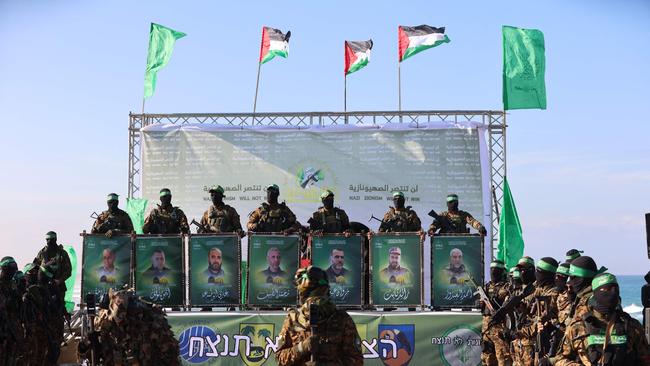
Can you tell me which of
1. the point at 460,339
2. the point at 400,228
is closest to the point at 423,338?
the point at 460,339

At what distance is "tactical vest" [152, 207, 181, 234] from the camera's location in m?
15.9

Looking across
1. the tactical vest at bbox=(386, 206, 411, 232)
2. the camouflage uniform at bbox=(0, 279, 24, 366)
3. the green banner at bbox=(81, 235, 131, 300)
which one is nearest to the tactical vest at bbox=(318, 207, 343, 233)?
the tactical vest at bbox=(386, 206, 411, 232)

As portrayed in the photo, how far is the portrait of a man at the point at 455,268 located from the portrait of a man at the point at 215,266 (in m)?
3.58

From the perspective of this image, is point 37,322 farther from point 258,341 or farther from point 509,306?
point 509,306

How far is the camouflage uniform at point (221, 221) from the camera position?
1584 cm

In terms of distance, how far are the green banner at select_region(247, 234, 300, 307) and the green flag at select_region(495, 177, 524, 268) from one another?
6.95 m

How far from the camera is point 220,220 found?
52.2 feet

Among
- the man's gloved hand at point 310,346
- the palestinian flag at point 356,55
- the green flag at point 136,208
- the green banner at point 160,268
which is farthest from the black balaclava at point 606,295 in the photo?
the palestinian flag at point 356,55

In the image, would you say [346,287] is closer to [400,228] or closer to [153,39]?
[400,228]

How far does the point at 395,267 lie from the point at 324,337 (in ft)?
23.6

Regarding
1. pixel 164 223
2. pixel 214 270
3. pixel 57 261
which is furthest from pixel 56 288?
pixel 214 270

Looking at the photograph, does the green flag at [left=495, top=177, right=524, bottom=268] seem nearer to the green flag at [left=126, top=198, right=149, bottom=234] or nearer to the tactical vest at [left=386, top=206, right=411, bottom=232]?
the tactical vest at [left=386, top=206, right=411, bottom=232]

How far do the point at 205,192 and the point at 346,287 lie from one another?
292 inches

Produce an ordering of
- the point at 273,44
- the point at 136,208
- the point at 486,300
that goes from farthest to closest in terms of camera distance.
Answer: the point at 273,44 < the point at 136,208 < the point at 486,300
